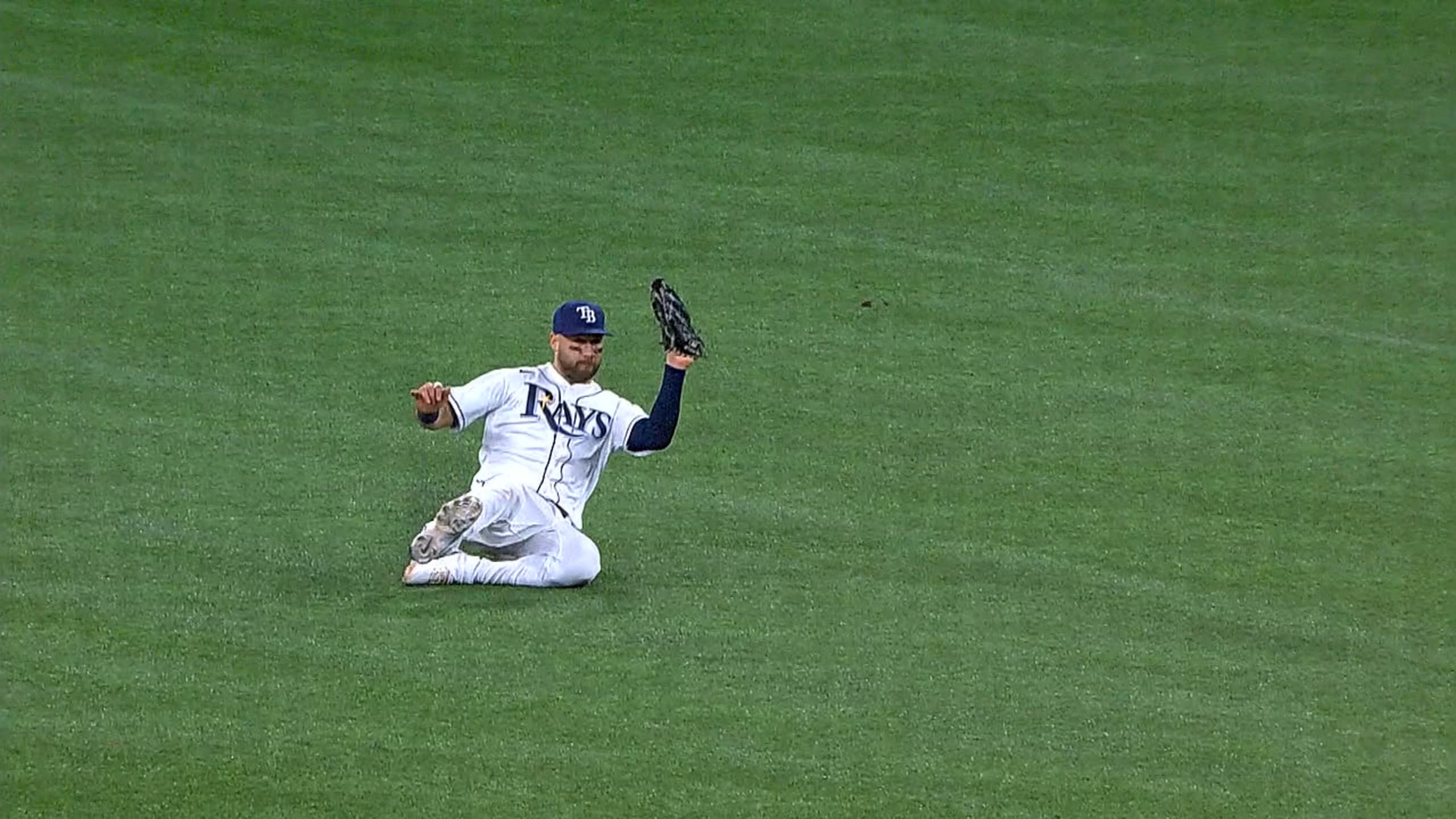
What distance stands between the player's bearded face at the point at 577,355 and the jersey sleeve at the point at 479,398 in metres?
Result: 0.17

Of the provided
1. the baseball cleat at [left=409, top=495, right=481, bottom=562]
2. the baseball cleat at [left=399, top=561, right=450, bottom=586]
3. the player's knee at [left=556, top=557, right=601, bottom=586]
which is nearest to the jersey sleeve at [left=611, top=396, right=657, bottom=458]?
the player's knee at [left=556, top=557, right=601, bottom=586]

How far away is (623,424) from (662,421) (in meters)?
0.20

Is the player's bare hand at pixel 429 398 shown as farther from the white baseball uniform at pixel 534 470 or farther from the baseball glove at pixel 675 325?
the baseball glove at pixel 675 325

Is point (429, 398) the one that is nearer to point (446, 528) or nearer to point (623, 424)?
point (446, 528)

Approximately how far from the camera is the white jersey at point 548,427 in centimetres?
695

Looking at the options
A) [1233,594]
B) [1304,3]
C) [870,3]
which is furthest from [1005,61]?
[1233,594]

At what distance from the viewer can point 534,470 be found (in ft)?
22.8

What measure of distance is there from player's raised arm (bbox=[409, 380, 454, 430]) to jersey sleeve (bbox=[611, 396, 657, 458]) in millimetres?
502

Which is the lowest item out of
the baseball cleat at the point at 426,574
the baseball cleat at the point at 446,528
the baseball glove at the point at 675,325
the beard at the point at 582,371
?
the baseball cleat at the point at 426,574

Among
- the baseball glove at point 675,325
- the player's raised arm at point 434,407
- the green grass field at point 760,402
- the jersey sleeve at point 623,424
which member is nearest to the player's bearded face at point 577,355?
the jersey sleeve at point 623,424

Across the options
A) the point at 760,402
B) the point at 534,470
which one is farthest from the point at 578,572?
the point at 760,402

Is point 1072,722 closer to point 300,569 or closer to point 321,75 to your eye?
point 300,569

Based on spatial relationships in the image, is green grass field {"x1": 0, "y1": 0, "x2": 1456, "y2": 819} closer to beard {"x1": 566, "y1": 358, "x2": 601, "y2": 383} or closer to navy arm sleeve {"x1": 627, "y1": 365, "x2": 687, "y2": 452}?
navy arm sleeve {"x1": 627, "y1": 365, "x2": 687, "y2": 452}

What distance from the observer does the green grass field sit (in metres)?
5.88
